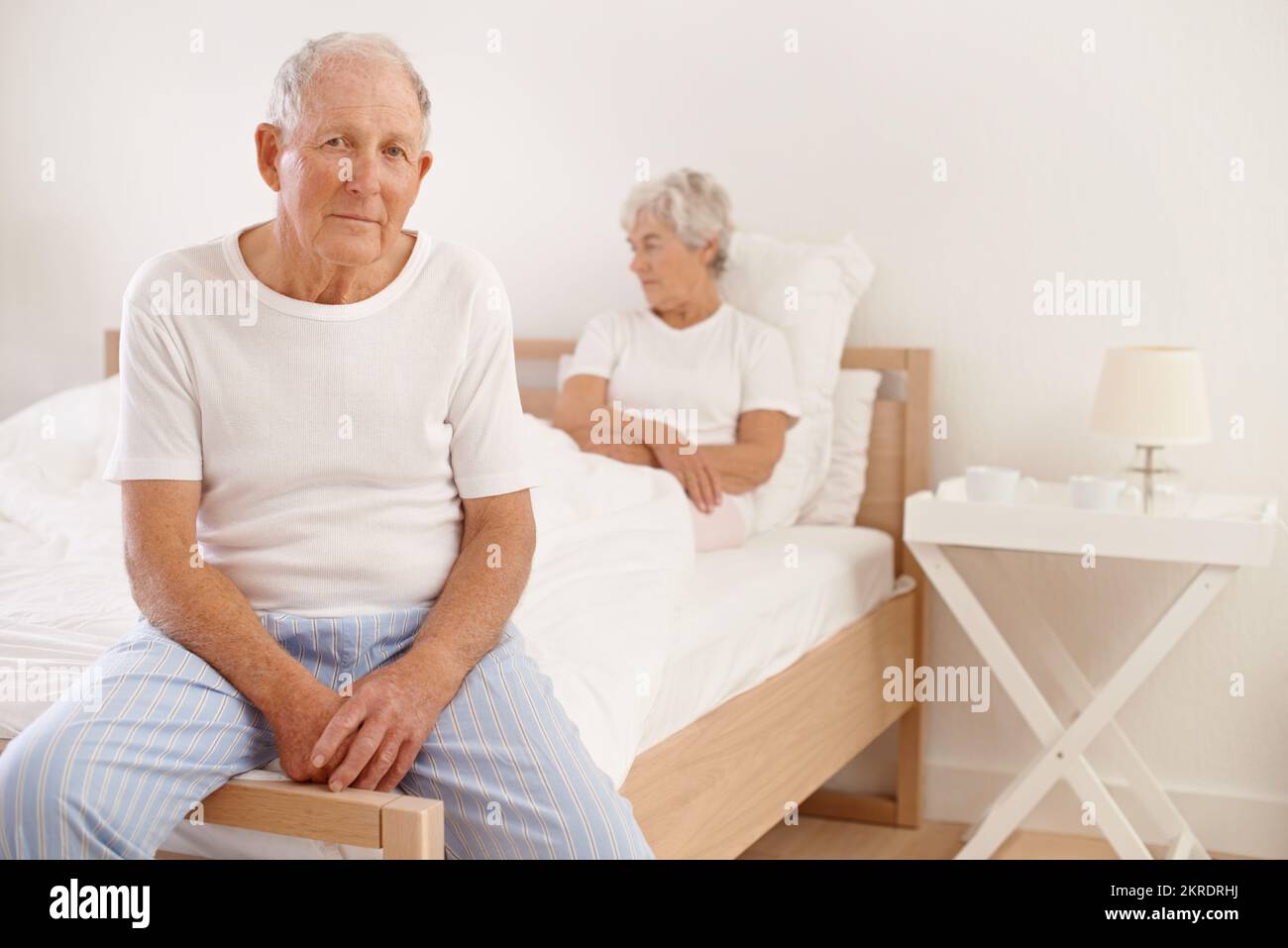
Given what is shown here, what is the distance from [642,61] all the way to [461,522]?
66.6 inches

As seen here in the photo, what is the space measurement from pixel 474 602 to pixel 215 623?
24 centimetres

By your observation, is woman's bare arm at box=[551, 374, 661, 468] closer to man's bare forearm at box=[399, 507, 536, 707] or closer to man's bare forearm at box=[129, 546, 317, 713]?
man's bare forearm at box=[399, 507, 536, 707]

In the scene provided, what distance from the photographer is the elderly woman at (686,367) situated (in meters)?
2.33

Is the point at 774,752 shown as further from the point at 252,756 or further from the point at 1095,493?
the point at 252,756

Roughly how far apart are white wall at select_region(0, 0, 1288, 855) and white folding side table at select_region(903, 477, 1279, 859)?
7.9 inches

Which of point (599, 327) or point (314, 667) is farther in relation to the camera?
point (599, 327)

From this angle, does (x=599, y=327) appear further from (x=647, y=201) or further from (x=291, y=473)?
(x=291, y=473)

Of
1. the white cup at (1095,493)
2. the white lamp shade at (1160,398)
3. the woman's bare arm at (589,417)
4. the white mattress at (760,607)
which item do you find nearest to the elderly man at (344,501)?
the white mattress at (760,607)

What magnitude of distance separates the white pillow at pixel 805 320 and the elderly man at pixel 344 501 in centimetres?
117

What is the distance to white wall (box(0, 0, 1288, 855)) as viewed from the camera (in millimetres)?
2324
